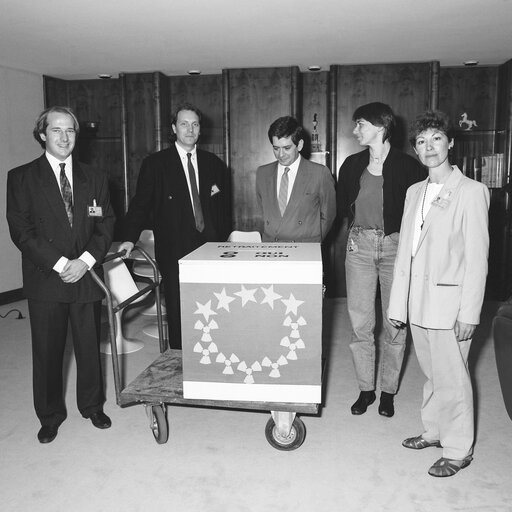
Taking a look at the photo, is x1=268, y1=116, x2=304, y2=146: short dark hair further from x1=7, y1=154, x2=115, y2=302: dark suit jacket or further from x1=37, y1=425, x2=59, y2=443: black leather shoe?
x1=37, y1=425, x2=59, y2=443: black leather shoe

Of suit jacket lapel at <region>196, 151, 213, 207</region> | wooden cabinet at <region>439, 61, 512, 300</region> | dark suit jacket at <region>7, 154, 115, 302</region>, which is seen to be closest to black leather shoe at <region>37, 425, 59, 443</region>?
dark suit jacket at <region>7, 154, 115, 302</region>

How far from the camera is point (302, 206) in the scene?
314 centimetres

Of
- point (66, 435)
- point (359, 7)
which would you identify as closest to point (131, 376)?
point (66, 435)

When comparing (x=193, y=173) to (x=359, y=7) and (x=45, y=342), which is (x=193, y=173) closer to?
(x=45, y=342)

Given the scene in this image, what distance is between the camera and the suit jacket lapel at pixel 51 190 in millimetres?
2650

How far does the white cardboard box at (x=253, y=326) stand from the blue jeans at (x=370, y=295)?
0.55 metres

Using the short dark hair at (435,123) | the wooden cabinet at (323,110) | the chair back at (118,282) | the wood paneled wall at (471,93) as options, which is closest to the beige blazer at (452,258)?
the short dark hair at (435,123)

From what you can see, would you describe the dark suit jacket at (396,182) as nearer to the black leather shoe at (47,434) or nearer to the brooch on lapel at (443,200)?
the brooch on lapel at (443,200)

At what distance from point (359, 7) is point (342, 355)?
2438 mm

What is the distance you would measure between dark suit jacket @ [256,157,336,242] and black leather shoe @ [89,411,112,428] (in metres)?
1.33

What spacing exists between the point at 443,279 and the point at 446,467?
2.71 feet

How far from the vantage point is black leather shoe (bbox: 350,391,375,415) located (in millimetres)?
3047

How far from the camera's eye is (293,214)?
3.14m

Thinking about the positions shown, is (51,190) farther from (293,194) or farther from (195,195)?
(293,194)
